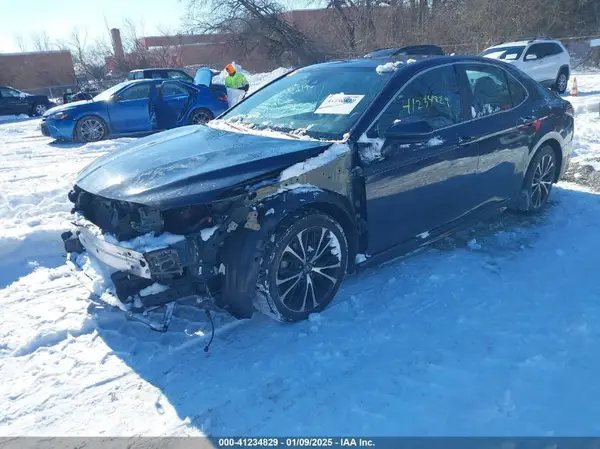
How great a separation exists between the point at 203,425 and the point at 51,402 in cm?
96

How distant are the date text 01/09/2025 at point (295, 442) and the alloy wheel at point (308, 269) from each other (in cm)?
103

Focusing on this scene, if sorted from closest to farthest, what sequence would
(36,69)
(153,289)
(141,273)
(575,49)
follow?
(141,273) < (153,289) < (575,49) < (36,69)

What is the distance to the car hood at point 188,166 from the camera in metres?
3.08

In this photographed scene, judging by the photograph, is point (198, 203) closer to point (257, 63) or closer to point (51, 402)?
point (51, 402)

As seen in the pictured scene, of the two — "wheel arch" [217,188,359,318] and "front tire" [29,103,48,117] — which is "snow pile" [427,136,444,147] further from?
"front tire" [29,103,48,117]

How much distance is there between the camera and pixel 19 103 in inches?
913

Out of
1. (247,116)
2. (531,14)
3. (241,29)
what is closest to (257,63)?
(241,29)

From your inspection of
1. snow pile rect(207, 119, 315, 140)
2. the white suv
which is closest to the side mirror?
snow pile rect(207, 119, 315, 140)

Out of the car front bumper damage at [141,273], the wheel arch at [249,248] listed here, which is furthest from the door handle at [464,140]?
the car front bumper damage at [141,273]

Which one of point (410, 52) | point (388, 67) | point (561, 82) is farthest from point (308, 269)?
point (561, 82)

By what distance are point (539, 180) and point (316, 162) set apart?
9.95ft

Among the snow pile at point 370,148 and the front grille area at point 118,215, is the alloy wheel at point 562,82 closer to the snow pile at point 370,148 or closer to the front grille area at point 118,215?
the snow pile at point 370,148

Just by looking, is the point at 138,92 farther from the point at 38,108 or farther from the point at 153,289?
the point at 38,108

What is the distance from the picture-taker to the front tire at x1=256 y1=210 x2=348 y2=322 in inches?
131
